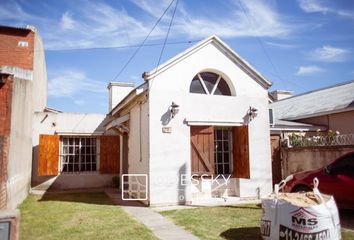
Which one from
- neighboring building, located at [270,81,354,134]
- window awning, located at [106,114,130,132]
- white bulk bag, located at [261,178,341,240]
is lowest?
white bulk bag, located at [261,178,341,240]

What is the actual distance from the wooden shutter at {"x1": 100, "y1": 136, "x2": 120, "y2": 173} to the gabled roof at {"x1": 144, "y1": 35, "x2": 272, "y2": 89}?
6.48 metres

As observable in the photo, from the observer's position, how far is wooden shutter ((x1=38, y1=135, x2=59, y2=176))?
13.7 metres

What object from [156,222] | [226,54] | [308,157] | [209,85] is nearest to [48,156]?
[209,85]

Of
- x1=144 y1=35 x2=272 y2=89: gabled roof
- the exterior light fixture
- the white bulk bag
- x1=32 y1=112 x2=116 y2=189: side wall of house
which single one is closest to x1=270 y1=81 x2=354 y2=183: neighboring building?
x1=144 y1=35 x2=272 y2=89: gabled roof

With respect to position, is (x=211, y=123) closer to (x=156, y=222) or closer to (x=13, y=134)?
(x=156, y=222)

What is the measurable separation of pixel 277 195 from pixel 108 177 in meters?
11.0

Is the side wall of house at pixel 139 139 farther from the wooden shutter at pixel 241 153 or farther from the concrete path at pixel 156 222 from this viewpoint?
the wooden shutter at pixel 241 153

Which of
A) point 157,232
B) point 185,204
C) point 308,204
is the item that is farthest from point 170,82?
point 308,204

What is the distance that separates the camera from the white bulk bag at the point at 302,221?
5.03 m

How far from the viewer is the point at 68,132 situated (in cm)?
1496

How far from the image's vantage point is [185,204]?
9812mm

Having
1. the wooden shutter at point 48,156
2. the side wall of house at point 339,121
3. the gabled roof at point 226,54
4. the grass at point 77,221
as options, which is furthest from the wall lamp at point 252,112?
the wooden shutter at point 48,156

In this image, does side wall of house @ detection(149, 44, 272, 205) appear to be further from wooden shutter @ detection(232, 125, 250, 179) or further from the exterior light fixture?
wooden shutter @ detection(232, 125, 250, 179)

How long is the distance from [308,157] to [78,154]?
10.8 metres
